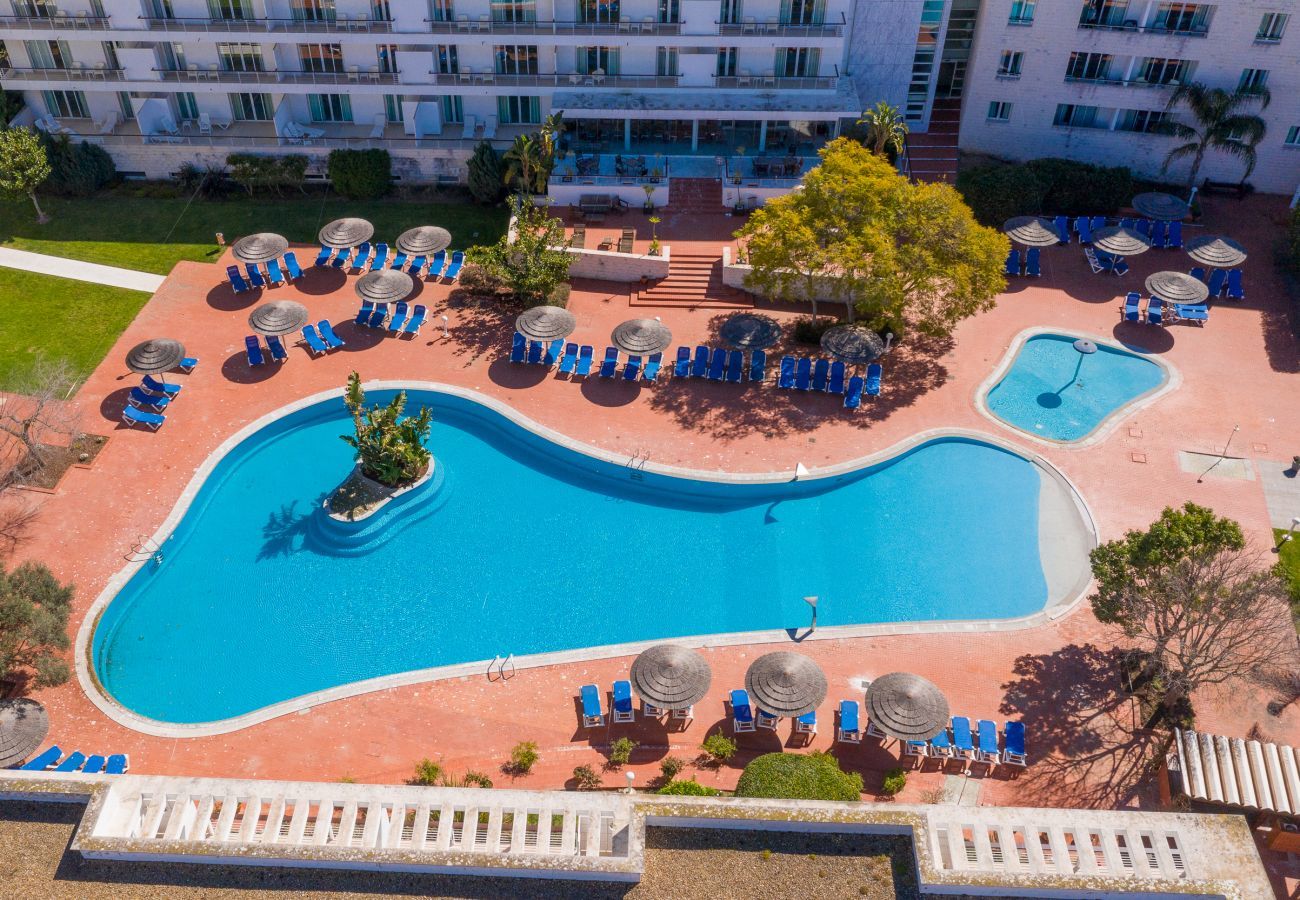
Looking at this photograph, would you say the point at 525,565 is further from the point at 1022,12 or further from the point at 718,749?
the point at 1022,12

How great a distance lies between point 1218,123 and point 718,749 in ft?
118

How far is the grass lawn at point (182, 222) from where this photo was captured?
4462cm

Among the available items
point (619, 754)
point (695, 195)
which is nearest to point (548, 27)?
point (695, 195)

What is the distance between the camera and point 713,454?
35.7m

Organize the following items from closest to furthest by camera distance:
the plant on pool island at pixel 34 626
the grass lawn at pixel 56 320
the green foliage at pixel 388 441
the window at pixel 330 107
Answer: the plant on pool island at pixel 34 626 → the green foliage at pixel 388 441 → the grass lawn at pixel 56 320 → the window at pixel 330 107

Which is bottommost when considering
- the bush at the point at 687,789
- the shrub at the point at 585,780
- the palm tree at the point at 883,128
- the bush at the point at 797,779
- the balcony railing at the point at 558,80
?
the shrub at the point at 585,780

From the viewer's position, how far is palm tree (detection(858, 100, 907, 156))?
43906 millimetres

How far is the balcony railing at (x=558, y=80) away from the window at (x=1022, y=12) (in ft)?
48.8

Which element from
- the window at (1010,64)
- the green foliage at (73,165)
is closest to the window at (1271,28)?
the window at (1010,64)

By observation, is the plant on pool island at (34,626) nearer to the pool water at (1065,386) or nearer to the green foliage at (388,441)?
the green foliage at (388,441)

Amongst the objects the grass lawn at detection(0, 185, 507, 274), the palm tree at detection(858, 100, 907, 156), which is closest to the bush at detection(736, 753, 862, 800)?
the palm tree at detection(858, 100, 907, 156)

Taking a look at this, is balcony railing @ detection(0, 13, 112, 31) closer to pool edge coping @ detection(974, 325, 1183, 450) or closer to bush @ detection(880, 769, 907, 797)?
pool edge coping @ detection(974, 325, 1183, 450)

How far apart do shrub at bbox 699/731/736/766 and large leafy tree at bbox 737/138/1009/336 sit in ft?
55.6

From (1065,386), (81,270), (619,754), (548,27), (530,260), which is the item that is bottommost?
(619,754)
